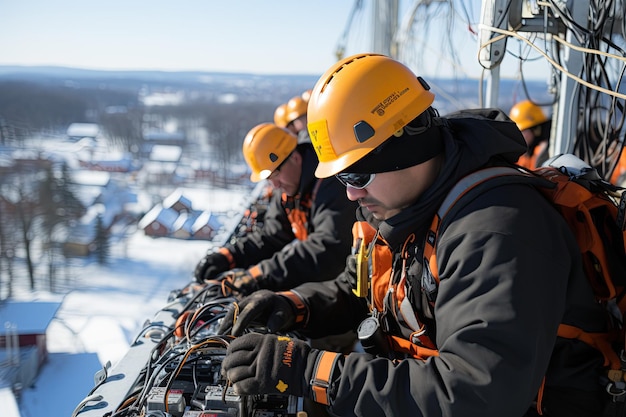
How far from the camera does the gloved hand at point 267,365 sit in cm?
156

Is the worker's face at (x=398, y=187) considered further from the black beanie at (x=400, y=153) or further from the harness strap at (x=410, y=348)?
the harness strap at (x=410, y=348)

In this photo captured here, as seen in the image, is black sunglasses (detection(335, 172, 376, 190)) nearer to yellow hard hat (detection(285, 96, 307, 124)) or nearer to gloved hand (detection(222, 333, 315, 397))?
gloved hand (detection(222, 333, 315, 397))

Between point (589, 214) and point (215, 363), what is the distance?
1.45 metres

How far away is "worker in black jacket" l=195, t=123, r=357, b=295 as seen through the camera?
326cm

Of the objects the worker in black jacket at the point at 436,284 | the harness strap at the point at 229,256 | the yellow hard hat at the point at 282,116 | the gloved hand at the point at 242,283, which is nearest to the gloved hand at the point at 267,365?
the worker in black jacket at the point at 436,284

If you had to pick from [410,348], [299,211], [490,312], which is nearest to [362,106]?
[490,312]

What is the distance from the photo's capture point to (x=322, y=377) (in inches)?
59.9

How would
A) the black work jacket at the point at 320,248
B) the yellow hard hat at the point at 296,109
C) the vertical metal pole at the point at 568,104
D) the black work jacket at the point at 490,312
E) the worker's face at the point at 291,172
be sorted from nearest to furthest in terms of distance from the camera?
the black work jacket at the point at 490,312 < the vertical metal pole at the point at 568,104 < the black work jacket at the point at 320,248 < the worker's face at the point at 291,172 < the yellow hard hat at the point at 296,109

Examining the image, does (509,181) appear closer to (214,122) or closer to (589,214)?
(589,214)

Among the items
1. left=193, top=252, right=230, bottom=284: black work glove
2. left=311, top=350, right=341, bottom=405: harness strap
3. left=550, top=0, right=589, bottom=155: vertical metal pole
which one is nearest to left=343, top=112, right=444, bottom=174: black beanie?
left=311, top=350, right=341, bottom=405: harness strap

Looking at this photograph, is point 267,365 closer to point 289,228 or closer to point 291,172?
point 291,172

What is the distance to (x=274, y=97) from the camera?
219ft

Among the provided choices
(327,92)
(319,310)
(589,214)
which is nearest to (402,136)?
(327,92)

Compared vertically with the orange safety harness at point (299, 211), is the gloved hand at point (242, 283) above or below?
below
